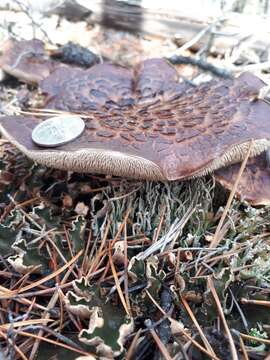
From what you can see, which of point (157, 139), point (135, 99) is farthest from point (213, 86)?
point (157, 139)

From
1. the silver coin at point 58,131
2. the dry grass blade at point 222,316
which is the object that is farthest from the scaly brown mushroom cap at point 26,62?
the dry grass blade at point 222,316

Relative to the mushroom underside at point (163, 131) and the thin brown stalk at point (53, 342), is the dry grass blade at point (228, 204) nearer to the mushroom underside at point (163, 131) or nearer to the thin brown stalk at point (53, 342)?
the mushroom underside at point (163, 131)

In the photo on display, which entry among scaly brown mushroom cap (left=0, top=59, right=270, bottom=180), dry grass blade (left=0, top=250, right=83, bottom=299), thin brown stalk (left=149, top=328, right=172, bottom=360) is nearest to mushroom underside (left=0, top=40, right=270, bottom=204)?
scaly brown mushroom cap (left=0, top=59, right=270, bottom=180)

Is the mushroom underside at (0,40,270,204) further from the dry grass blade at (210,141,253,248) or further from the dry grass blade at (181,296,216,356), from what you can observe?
the dry grass blade at (181,296,216,356)

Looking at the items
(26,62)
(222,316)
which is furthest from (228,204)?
(26,62)

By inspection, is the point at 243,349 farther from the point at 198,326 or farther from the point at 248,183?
the point at 248,183
